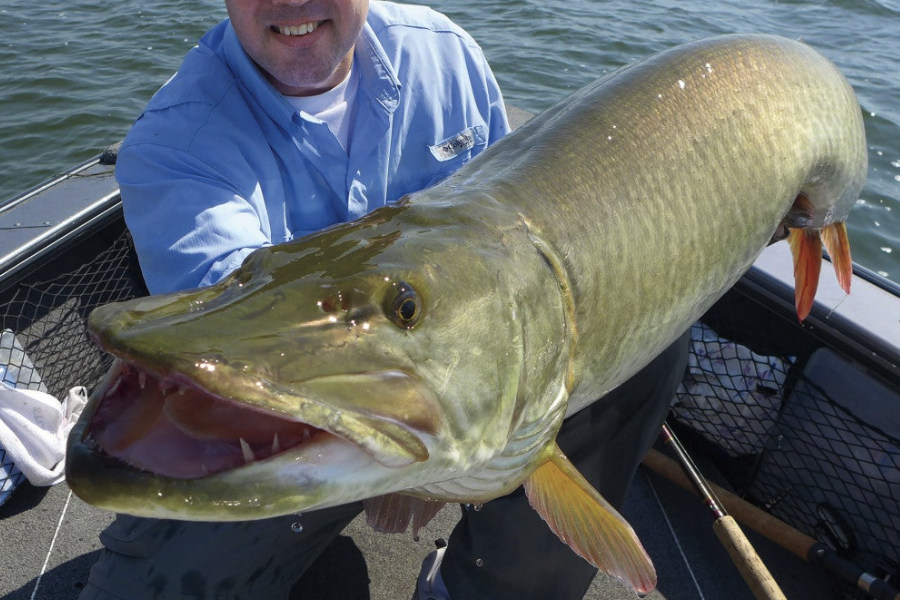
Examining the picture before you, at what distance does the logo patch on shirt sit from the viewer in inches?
107

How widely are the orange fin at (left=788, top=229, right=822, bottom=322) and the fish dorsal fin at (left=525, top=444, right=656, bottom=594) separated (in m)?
1.29

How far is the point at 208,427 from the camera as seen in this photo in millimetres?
1108

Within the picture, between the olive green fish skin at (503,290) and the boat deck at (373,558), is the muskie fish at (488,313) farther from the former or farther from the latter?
the boat deck at (373,558)

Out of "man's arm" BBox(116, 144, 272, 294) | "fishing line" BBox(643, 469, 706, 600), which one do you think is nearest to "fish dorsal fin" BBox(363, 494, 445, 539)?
"man's arm" BBox(116, 144, 272, 294)

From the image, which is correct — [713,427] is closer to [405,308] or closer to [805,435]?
[805,435]

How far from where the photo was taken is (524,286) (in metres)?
1.47

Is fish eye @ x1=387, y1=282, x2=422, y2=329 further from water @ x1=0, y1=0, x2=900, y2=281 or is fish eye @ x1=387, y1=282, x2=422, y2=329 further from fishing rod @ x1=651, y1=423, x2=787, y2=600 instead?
water @ x1=0, y1=0, x2=900, y2=281

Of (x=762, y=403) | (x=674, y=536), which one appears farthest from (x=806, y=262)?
(x=674, y=536)

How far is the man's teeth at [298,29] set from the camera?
96.9 inches

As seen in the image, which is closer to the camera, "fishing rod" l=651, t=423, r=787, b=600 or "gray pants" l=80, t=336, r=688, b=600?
"gray pants" l=80, t=336, r=688, b=600

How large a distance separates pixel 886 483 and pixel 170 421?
8.00ft

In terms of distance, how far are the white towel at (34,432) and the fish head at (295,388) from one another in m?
1.82

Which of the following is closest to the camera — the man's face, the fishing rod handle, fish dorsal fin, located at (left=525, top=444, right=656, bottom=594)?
fish dorsal fin, located at (left=525, top=444, right=656, bottom=594)

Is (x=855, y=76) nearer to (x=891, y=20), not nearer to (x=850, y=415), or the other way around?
(x=891, y=20)
